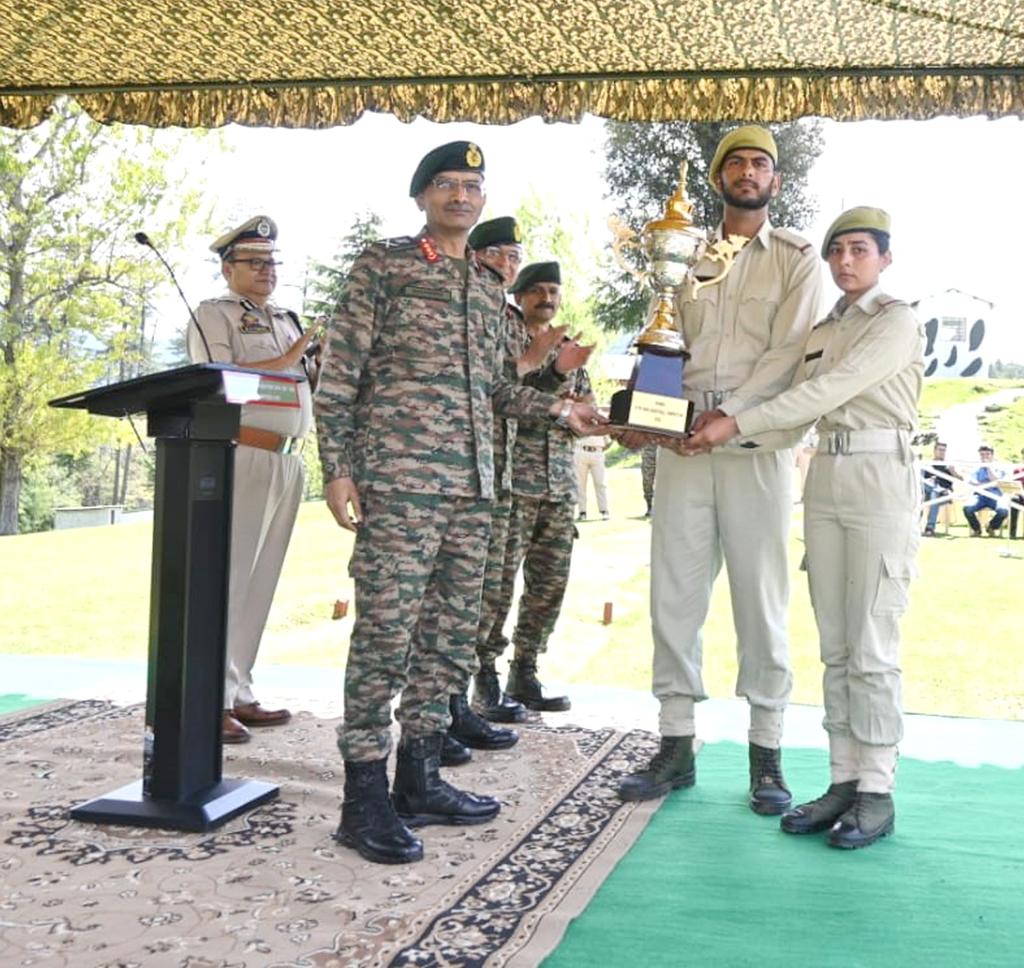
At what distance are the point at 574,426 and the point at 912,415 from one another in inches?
38.7

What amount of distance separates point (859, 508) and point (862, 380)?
35 centimetres

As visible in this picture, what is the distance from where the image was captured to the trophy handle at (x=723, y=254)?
358cm

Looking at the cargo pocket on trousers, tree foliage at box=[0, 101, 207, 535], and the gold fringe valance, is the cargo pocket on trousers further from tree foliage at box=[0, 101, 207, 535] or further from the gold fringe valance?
tree foliage at box=[0, 101, 207, 535]

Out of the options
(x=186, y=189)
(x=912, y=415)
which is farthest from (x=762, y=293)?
(x=186, y=189)

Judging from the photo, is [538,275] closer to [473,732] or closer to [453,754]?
[473,732]

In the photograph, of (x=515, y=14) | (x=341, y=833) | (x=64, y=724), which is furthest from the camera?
(x=64, y=724)

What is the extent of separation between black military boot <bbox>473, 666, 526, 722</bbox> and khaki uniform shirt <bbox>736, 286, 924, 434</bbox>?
1.83 m

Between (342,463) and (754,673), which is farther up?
(342,463)

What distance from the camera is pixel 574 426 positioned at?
138 inches

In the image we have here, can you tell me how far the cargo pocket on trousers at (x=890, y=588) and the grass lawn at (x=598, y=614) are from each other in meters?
3.37

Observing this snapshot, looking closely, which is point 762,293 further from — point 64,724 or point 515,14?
point 64,724

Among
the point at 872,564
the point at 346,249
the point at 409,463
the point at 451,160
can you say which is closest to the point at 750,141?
the point at 451,160

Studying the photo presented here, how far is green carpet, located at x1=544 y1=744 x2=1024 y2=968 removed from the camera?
2344 mm

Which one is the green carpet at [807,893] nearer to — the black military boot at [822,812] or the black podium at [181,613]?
the black military boot at [822,812]
